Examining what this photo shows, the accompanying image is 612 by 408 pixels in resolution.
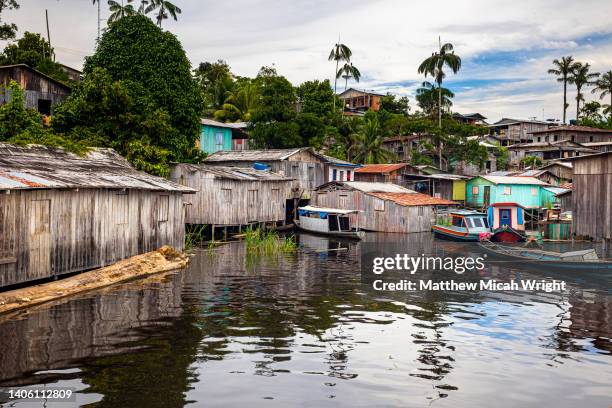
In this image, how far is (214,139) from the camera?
53.9 metres

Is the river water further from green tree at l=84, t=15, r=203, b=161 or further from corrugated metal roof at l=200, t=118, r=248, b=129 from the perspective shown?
corrugated metal roof at l=200, t=118, r=248, b=129

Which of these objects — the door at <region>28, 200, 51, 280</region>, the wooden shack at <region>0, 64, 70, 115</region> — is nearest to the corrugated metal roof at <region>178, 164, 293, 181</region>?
the wooden shack at <region>0, 64, 70, 115</region>

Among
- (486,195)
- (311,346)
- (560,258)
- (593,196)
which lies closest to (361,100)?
(486,195)

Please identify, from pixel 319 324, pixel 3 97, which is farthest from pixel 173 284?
pixel 3 97

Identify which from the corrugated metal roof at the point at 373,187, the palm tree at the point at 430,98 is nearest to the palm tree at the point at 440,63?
the palm tree at the point at 430,98

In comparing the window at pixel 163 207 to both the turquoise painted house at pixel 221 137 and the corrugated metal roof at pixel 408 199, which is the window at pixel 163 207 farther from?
the turquoise painted house at pixel 221 137

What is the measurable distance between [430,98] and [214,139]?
35008 mm

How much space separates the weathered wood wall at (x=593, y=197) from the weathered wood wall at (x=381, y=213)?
14980 mm

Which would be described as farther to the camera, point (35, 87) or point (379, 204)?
point (379, 204)

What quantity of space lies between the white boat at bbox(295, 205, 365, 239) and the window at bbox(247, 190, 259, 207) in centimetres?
490

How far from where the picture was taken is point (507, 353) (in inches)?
506

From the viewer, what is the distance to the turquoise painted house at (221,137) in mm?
52838

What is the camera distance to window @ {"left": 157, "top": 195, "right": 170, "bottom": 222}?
24.8 metres

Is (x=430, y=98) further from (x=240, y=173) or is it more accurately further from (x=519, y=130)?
(x=240, y=173)
